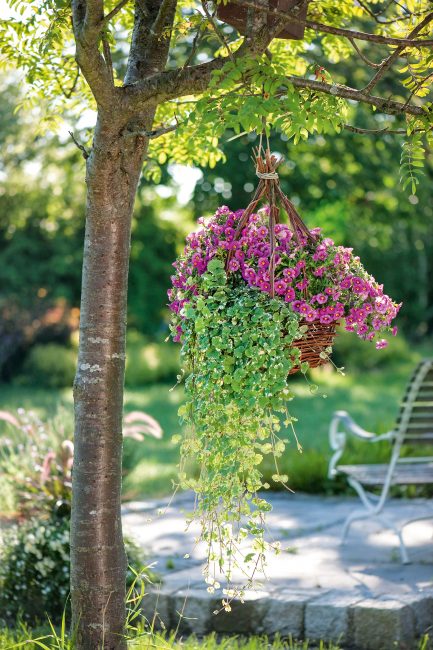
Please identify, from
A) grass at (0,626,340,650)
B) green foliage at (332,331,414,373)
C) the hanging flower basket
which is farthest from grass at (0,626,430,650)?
green foliage at (332,331,414,373)

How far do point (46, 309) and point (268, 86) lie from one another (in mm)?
16270

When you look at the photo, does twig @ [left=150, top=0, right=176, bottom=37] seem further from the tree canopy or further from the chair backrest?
the chair backrest

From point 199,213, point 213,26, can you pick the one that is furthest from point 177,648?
point 199,213

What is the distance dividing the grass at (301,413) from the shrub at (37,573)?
1.20 meters

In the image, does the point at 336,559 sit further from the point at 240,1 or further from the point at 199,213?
the point at 199,213

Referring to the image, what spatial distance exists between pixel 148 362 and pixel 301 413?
513cm

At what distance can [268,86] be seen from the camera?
2.83 meters

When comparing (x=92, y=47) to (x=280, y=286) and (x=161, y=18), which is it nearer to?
(x=161, y=18)

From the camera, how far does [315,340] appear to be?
10.3 feet

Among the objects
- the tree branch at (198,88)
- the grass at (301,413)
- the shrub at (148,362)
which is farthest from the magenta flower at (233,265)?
the shrub at (148,362)

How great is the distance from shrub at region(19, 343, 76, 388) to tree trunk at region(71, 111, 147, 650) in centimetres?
1438

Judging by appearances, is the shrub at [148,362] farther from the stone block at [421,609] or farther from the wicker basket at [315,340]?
the wicker basket at [315,340]

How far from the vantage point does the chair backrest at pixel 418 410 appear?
5250 mm

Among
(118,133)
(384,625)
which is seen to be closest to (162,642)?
(384,625)
